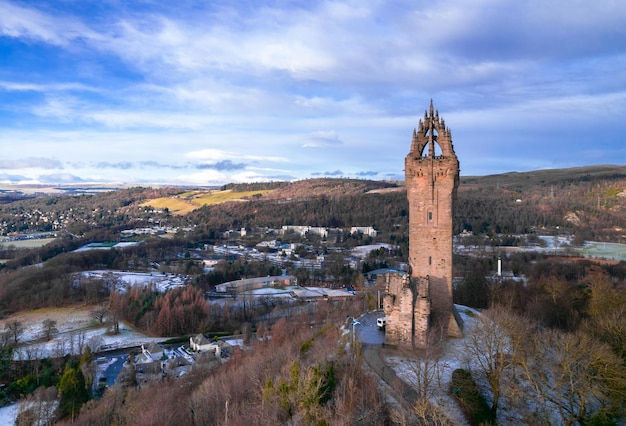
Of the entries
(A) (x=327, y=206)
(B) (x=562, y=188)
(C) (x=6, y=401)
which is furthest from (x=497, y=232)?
(C) (x=6, y=401)

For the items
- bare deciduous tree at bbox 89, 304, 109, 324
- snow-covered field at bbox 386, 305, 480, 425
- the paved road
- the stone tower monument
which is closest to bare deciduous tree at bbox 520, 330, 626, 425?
snow-covered field at bbox 386, 305, 480, 425

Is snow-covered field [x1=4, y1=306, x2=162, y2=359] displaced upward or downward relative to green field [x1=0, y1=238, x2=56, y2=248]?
downward

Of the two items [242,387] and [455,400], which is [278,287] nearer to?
[242,387]

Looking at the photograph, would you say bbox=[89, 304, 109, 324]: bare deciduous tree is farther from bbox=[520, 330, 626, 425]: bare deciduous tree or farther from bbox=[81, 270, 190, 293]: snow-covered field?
bbox=[520, 330, 626, 425]: bare deciduous tree

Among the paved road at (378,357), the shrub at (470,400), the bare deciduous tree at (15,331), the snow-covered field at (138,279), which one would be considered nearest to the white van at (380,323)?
the paved road at (378,357)

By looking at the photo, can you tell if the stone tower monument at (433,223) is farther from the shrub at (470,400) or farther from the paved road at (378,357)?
the shrub at (470,400)

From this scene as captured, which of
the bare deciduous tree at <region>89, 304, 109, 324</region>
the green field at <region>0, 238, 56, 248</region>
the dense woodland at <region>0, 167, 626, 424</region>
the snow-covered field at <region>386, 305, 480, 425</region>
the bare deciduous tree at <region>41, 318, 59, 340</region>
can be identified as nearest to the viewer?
the snow-covered field at <region>386, 305, 480, 425</region>

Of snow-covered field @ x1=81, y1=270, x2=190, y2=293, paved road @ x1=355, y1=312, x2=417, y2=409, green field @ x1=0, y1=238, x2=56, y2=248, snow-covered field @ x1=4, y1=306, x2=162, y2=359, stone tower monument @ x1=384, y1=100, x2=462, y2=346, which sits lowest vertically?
snow-covered field @ x1=4, y1=306, x2=162, y2=359

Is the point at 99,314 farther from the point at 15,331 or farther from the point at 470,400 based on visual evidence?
the point at 470,400

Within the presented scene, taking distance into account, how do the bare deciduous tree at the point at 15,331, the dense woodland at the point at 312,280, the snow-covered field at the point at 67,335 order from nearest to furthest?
the dense woodland at the point at 312,280 < the snow-covered field at the point at 67,335 < the bare deciduous tree at the point at 15,331
